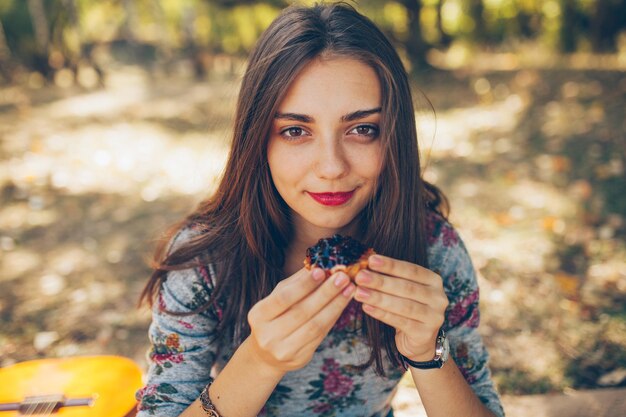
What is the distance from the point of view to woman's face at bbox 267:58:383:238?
5.53ft

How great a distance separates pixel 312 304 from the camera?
145 cm

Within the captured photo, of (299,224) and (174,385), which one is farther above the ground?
(299,224)

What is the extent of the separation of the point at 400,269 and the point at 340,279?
0.19m

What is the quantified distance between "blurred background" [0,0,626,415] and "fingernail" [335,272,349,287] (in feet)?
3.37

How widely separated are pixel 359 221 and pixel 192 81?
506 inches

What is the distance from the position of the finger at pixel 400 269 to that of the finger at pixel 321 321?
0.10m

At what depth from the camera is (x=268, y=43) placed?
1.82 meters

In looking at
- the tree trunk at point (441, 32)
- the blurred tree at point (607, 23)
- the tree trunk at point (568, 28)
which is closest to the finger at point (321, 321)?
the blurred tree at point (607, 23)

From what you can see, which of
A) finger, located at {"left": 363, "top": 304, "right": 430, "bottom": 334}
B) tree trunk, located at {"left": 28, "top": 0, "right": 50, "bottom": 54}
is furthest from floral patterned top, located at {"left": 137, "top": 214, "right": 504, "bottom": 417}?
tree trunk, located at {"left": 28, "top": 0, "right": 50, "bottom": 54}

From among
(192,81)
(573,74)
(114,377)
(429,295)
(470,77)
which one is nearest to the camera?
(429,295)

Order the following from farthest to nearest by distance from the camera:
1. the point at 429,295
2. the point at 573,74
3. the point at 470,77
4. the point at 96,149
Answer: the point at 470,77 < the point at 573,74 < the point at 96,149 < the point at 429,295

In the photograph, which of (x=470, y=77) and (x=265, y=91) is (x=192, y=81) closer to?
(x=470, y=77)

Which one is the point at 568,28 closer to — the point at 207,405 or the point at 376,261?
the point at 376,261

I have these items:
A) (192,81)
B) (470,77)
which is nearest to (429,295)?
(470,77)
